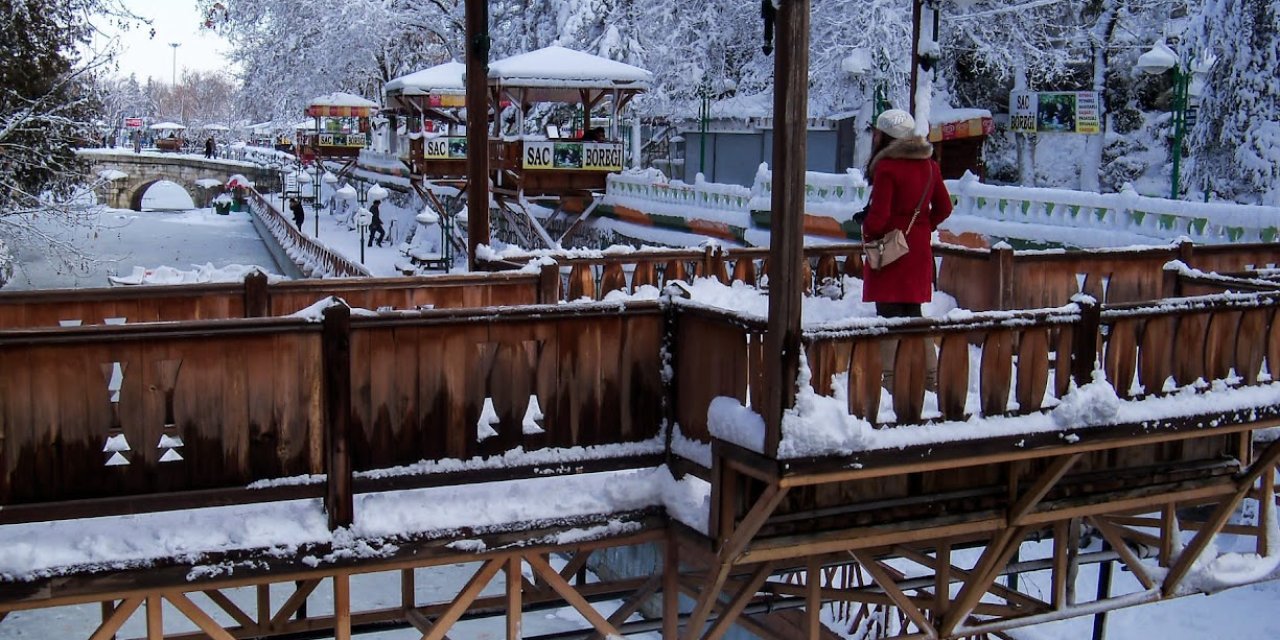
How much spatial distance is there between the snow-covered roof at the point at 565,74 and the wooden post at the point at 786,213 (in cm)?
2327

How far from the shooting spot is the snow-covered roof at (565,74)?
28.5 m

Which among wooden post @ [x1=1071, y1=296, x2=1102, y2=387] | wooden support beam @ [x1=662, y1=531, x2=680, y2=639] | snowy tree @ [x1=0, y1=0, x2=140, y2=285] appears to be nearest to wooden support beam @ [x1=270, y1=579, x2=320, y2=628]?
wooden support beam @ [x1=662, y1=531, x2=680, y2=639]

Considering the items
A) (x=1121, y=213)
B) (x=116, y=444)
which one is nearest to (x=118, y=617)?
(x=116, y=444)

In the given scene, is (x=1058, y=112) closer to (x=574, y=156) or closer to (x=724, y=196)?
(x=724, y=196)

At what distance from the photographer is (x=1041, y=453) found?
A: 21.3 feet

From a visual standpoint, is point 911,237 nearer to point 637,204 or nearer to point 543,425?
point 543,425

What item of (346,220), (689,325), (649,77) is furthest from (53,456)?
(346,220)

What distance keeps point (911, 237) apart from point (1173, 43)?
33842 millimetres

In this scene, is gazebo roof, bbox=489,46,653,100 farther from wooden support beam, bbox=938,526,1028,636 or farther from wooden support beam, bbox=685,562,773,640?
wooden support beam, bbox=685,562,773,640

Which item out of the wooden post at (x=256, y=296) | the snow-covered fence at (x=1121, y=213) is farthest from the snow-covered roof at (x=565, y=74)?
the wooden post at (x=256, y=296)

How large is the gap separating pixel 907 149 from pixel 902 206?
0.37 metres

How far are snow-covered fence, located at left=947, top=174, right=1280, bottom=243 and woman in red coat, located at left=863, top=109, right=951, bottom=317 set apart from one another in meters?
7.80

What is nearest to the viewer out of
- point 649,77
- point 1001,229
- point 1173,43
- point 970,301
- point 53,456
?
point 53,456

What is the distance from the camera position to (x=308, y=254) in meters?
38.7
